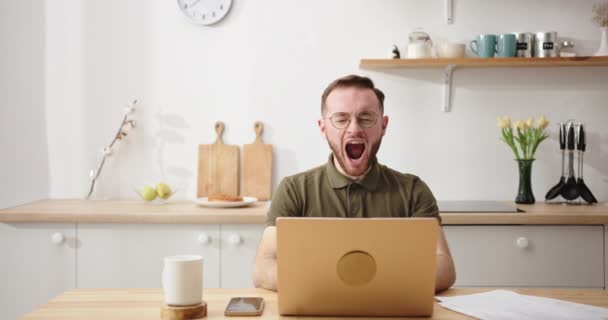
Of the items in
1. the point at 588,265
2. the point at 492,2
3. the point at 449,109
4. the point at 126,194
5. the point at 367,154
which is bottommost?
the point at 588,265

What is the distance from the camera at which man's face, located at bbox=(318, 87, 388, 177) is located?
1.94 metres

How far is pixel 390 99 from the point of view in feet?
10.7

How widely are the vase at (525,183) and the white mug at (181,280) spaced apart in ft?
6.89

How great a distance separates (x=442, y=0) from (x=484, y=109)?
58 centimetres

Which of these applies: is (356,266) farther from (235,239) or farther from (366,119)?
(235,239)

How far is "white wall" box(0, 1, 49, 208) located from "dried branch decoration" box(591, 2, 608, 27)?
2.75 metres

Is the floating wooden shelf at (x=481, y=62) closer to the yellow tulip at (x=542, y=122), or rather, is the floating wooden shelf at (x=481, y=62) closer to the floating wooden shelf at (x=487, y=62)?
the floating wooden shelf at (x=487, y=62)

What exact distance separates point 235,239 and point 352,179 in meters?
0.83

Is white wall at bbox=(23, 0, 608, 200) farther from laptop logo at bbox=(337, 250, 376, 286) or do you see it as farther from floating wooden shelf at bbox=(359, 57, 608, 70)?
laptop logo at bbox=(337, 250, 376, 286)

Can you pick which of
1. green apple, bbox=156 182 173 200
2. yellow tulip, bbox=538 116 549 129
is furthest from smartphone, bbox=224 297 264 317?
yellow tulip, bbox=538 116 549 129

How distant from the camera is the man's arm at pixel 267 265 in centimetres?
165

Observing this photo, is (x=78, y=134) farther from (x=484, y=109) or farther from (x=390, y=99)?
(x=484, y=109)

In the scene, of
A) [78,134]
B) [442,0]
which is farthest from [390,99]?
[78,134]

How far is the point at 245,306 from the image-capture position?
1410 mm
